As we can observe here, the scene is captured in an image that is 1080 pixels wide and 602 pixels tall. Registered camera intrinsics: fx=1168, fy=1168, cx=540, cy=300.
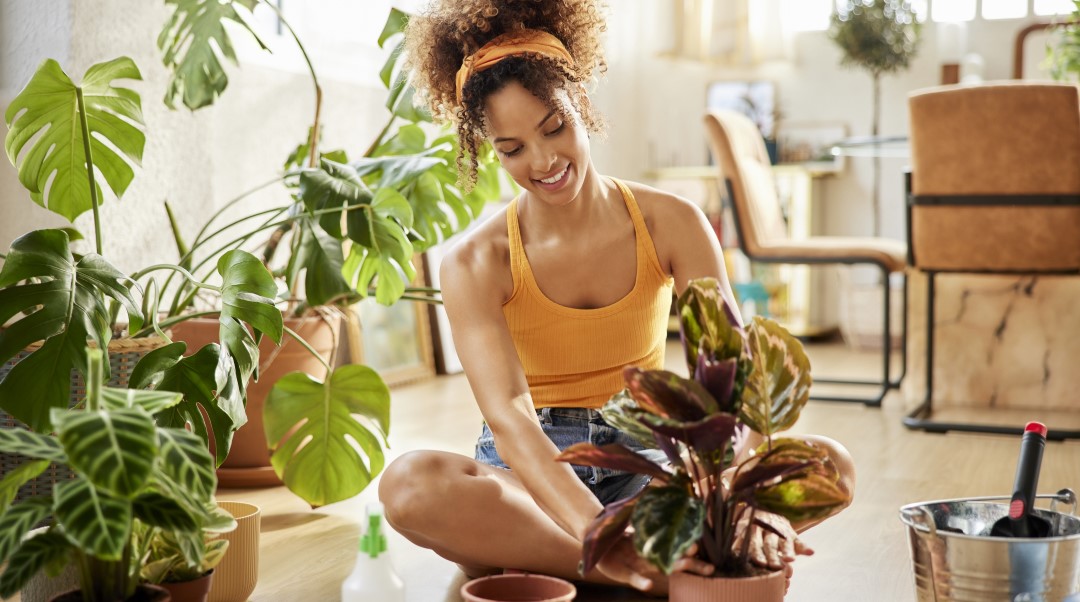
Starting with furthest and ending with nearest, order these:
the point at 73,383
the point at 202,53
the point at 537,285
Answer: the point at 202,53
the point at 73,383
the point at 537,285

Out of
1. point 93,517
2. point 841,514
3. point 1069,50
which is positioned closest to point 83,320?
point 93,517

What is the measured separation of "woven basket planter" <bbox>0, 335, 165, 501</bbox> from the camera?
6.79 feet

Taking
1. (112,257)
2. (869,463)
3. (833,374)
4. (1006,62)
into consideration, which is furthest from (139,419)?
(1006,62)

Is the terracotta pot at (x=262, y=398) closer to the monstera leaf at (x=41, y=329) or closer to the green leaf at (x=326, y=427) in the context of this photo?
the green leaf at (x=326, y=427)

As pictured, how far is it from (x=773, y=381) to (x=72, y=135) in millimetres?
1425

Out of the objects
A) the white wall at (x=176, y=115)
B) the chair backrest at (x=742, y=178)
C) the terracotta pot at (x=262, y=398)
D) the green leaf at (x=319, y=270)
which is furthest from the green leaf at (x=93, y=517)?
the chair backrest at (x=742, y=178)

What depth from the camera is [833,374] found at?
4.56 m

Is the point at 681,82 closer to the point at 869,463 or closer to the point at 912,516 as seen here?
the point at 869,463

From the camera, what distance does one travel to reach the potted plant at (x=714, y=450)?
1121 mm

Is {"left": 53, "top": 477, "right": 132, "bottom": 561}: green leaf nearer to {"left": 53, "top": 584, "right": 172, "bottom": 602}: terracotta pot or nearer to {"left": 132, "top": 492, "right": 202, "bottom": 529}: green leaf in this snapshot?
{"left": 132, "top": 492, "right": 202, "bottom": 529}: green leaf

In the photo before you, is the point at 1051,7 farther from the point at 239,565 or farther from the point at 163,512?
the point at 163,512

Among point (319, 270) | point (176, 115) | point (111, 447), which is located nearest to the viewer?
point (111, 447)

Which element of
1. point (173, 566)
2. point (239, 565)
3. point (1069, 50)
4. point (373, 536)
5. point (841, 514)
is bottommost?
point (841, 514)

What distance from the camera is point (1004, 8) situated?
17.9ft
